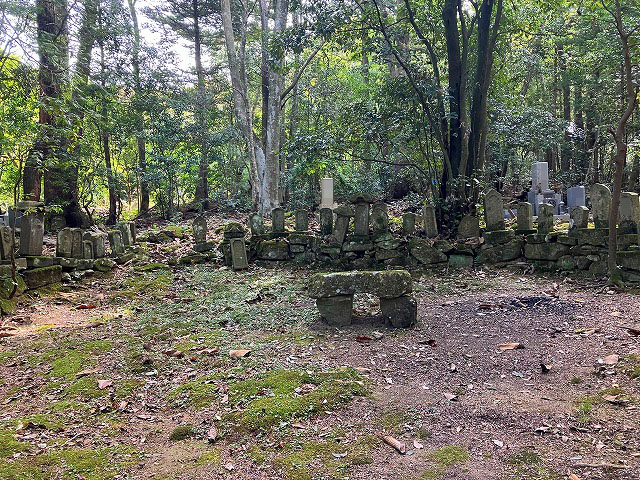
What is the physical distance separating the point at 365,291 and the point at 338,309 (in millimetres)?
451

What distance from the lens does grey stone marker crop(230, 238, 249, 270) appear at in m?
9.26

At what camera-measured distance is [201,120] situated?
16594 millimetres

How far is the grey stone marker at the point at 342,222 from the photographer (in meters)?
9.01

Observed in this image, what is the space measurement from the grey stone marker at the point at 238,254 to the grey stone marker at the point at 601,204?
20.4 ft

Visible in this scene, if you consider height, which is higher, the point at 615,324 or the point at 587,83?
the point at 587,83

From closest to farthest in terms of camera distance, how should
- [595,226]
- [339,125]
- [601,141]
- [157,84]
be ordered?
[595,226] → [339,125] → [157,84] → [601,141]

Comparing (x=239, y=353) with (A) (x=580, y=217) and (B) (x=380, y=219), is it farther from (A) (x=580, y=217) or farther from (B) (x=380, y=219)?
(A) (x=580, y=217)

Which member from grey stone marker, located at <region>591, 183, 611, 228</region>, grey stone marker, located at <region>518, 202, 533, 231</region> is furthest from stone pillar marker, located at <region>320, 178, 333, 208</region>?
grey stone marker, located at <region>591, 183, 611, 228</region>

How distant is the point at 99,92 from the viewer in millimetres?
10633

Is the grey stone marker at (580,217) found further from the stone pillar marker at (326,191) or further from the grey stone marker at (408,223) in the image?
the stone pillar marker at (326,191)

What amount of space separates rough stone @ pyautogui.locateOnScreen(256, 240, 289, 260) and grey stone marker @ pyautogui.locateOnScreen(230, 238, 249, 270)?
1.42ft

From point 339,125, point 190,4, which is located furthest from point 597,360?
point 190,4

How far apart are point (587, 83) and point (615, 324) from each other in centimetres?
1343

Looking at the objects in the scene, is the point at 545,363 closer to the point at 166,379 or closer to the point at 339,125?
the point at 166,379
